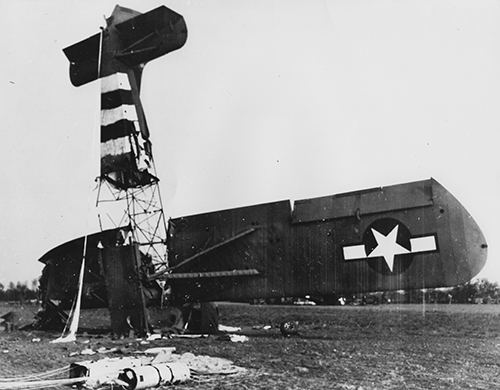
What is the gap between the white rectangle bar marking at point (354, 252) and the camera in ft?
37.3

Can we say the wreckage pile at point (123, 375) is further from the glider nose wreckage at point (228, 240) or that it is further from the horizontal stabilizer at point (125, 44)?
the horizontal stabilizer at point (125, 44)

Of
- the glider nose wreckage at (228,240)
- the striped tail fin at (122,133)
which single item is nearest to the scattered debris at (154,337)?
the glider nose wreckage at (228,240)

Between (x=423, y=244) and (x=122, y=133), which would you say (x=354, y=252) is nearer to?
(x=423, y=244)

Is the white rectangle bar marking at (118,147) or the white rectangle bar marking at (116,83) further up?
the white rectangle bar marking at (116,83)

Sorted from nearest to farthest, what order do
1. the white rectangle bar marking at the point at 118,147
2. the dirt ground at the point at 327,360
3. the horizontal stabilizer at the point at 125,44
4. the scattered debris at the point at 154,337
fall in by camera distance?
the dirt ground at the point at 327,360, the scattered debris at the point at 154,337, the horizontal stabilizer at the point at 125,44, the white rectangle bar marking at the point at 118,147

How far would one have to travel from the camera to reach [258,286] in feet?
40.9

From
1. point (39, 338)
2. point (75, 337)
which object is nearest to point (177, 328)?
point (75, 337)

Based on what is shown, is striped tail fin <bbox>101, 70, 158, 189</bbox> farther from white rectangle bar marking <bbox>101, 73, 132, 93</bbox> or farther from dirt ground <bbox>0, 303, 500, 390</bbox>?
dirt ground <bbox>0, 303, 500, 390</bbox>

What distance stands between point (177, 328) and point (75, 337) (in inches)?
107

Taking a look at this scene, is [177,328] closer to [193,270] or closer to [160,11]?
[193,270]

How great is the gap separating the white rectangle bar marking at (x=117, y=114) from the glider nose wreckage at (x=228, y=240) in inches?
1.2

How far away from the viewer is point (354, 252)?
451 inches

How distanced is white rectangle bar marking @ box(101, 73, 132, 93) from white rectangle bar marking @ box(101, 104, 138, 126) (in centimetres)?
53

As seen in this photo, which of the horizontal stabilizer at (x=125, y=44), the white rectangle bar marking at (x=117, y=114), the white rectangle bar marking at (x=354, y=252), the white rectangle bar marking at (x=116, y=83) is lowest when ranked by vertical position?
the white rectangle bar marking at (x=354, y=252)
